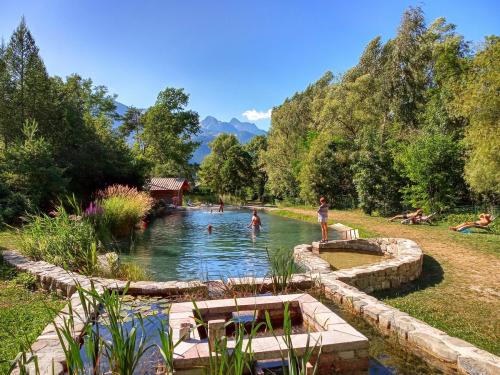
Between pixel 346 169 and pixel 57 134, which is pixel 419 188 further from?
pixel 57 134

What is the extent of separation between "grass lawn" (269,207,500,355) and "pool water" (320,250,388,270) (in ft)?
4.89

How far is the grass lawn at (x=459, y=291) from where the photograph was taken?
563cm

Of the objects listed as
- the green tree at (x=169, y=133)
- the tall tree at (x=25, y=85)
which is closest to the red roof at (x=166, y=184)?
the green tree at (x=169, y=133)

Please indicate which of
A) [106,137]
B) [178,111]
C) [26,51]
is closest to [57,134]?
[106,137]

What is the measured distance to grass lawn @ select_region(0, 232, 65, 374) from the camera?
14.5 ft

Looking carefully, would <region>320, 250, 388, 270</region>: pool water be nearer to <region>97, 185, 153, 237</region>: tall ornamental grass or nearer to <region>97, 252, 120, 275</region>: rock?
<region>97, 252, 120, 275</region>: rock

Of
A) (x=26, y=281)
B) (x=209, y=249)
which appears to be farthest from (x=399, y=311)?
(x=209, y=249)

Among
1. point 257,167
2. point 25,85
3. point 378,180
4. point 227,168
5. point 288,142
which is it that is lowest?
point 378,180

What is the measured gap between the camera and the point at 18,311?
5.84 meters

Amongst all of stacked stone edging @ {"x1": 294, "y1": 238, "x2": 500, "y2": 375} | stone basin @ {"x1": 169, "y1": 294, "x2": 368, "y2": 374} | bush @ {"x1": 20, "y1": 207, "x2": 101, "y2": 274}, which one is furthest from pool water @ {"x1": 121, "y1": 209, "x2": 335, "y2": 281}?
stone basin @ {"x1": 169, "y1": 294, "x2": 368, "y2": 374}

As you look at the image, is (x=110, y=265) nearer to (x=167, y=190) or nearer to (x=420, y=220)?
(x=420, y=220)

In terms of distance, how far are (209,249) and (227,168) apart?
37833 mm

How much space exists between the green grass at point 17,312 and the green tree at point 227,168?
43310 millimetres

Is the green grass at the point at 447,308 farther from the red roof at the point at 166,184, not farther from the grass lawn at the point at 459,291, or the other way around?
the red roof at the point at 166,184
